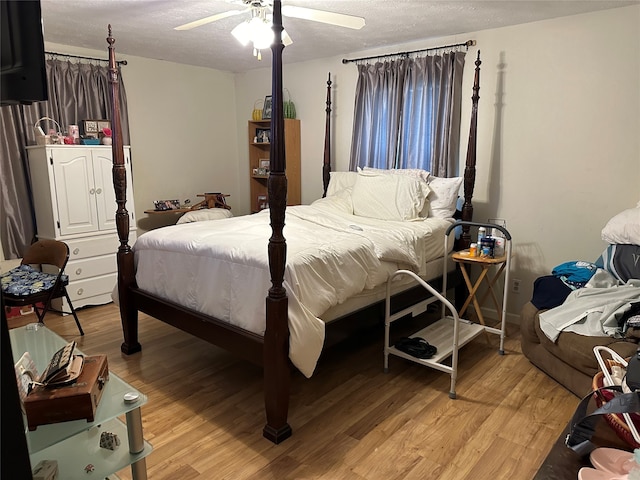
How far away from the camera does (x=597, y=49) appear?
119 inches

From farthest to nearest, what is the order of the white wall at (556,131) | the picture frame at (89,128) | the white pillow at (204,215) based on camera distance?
the white pillow at (204,215), the picture frame at (89,128), the white wall at (556,131)

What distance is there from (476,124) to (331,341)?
2193mm

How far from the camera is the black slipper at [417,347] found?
8.66ft

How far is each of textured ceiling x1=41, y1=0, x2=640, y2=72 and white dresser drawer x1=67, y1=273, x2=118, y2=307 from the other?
2077mm

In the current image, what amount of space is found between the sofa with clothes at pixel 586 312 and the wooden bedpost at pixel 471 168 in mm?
744

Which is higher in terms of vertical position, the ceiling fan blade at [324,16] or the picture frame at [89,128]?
the ceiling fan blade at [324,16]

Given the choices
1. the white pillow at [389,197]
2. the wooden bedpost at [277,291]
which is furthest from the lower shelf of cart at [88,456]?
the white pillow at [389,197]

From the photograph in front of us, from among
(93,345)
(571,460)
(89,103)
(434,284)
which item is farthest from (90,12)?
(571,460)

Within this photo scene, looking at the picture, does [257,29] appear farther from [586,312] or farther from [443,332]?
[586,312]

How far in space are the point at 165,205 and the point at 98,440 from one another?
10.9 feet

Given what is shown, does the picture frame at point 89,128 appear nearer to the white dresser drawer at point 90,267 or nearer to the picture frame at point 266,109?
the white dresser drawer at point 90,267

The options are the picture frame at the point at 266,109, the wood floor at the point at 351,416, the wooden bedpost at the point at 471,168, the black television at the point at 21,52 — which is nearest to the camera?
the black television at the point at 21,52

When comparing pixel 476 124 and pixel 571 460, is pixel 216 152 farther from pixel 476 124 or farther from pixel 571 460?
pixel 571 460

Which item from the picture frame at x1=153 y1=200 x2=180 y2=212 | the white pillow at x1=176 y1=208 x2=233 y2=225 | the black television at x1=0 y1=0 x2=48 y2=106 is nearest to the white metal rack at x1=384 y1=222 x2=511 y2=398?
the black television at x1=0 y1=0 x2=48 y2=106
